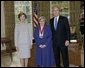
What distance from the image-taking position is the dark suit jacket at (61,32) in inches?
192

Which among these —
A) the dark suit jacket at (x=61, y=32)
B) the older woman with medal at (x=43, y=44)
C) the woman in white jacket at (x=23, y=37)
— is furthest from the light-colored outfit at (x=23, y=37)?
the dark suit jacket at (x=61, y=32)

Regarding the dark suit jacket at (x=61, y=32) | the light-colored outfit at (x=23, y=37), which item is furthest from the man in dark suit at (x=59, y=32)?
the light-colored outfit at (x=23, y=37)

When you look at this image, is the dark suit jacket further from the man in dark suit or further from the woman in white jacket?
the woman in white jacket

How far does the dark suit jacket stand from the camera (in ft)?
16.0

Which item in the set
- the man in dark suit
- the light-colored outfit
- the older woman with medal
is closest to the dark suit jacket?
the man in dark suit

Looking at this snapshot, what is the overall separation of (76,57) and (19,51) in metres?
1.47

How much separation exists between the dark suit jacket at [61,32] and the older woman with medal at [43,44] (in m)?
0.11

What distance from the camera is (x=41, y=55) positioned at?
494 cm

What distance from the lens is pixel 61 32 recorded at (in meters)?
4.90

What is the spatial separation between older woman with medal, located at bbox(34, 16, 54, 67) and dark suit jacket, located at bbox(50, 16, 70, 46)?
0.11m

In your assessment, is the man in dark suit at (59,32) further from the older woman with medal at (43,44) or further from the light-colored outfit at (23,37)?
the light-colored outfit at (23,37)

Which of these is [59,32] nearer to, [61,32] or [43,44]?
[61,32]

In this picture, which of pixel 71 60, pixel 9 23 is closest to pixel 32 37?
pixel 71 60

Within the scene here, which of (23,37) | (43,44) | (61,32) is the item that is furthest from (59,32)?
(23,37)
